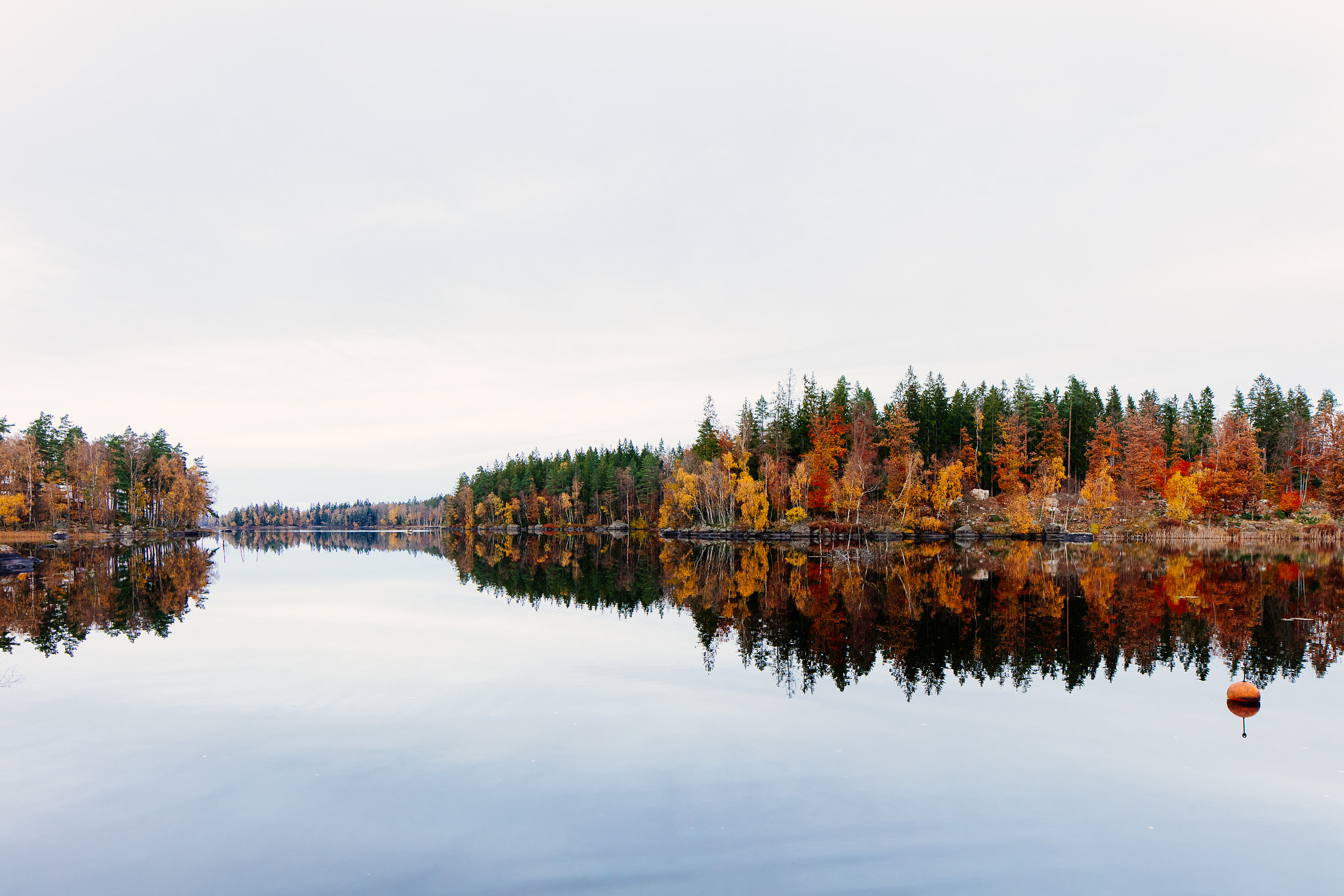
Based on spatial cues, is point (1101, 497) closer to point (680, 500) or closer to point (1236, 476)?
point (1236, 476)

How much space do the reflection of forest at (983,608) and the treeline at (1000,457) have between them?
104 feet

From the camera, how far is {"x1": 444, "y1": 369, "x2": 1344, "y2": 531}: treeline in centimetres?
8481

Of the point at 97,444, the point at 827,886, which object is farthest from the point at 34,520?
the point at 827,886

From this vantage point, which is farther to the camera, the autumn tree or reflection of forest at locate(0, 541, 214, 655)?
the autumn tree

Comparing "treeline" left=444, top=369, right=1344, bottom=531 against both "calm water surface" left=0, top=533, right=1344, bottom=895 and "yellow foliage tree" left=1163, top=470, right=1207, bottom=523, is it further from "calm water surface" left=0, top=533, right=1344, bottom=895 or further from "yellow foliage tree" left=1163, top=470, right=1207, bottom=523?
"calm water surface" left=0, top=533, right=1344, bottom=895

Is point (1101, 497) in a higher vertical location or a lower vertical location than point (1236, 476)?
lower

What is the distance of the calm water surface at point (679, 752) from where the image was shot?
775cm

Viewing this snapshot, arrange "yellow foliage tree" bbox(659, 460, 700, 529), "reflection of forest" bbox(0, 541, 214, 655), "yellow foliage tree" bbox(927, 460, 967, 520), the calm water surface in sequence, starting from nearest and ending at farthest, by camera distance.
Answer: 1. the calm water surface
2. "reflection of forest" bbox(0, 541, 214, 655)
3. "yellow foliage tree" bbox(927, 460, 967, 520)
4. "yellow foliage tree" bbox(659, 460, 700, 529)

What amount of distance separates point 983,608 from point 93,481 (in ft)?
373

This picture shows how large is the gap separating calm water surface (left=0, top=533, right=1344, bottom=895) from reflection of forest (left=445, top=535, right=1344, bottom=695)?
8.8 inches

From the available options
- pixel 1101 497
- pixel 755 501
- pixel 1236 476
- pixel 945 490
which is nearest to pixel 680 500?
pixel 755 501

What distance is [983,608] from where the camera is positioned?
25.8 metres

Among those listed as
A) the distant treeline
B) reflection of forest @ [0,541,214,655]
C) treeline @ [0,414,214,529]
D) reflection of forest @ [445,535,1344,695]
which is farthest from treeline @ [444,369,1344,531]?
treeline @ [0,414,214,529]

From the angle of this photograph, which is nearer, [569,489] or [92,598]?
[92,598]
